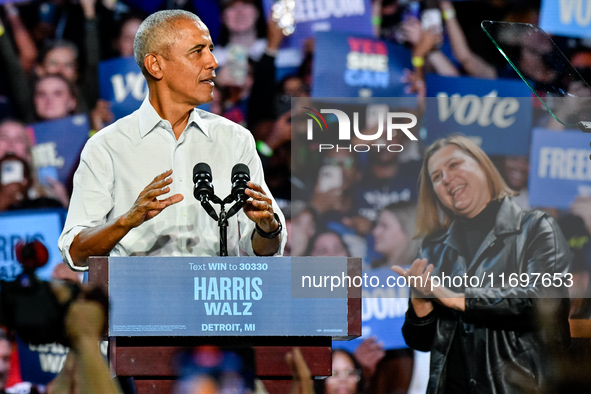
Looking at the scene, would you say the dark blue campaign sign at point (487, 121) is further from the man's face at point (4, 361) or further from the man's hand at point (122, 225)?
the man's face at point (4, 361)

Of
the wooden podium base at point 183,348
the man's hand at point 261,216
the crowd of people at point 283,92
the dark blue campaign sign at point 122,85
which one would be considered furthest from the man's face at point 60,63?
the wooden podium base at point 183,348

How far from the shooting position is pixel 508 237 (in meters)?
2.61

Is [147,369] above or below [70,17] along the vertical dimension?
below

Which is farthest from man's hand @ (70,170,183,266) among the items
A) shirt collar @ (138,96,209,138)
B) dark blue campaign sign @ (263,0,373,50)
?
dark blue campaign sign @ (263,0,373,50)

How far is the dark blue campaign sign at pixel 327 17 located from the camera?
3.66 m

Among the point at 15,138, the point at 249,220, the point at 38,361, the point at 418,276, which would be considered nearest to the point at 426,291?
the point at 418,276

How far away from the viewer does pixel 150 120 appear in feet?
7.40

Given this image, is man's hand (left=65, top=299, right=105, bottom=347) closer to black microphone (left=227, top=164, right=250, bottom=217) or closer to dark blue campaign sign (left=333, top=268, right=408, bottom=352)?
black microphone (left=227, top=164, right=250, bottom=217)

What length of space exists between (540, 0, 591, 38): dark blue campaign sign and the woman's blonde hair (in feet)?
3.97

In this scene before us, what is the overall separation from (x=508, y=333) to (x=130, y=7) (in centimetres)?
272

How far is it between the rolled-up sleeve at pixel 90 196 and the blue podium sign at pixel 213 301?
16.8 inches

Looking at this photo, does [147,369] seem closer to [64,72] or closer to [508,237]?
[508,237]

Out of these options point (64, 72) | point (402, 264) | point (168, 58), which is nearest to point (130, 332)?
point (168, 58)

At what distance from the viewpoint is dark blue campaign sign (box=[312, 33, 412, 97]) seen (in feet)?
11.7
